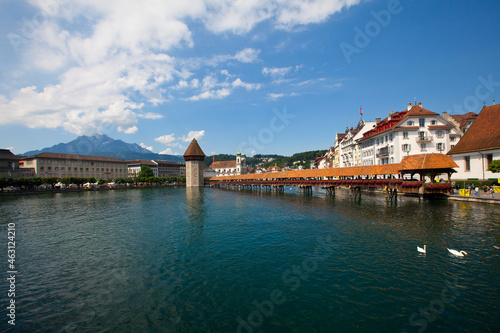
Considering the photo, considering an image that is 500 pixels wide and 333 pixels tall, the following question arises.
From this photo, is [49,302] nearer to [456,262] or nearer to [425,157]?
[456,262]

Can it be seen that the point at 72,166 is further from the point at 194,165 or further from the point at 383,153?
the point at 383,153

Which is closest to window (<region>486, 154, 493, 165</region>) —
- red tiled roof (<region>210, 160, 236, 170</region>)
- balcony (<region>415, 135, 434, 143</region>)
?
balcony (<region>415, 135, 434, 143</region>)

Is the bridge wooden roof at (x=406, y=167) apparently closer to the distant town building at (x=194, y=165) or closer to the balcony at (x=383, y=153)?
the balcony at (x=383, y=153)

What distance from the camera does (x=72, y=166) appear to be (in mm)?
87812

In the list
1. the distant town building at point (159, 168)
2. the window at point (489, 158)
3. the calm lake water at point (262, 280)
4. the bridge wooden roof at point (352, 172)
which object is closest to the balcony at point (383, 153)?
the bridge wooden roof at point (352, 172)

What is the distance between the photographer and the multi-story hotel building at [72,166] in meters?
79.7

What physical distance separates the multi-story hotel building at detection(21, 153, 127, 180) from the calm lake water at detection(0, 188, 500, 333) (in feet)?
271

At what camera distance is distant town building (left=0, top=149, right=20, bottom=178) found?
213ft

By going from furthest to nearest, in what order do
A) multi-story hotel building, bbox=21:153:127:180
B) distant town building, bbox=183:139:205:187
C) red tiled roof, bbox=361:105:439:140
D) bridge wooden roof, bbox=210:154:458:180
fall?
distant town building, bbox=183:139:205:187 < multi-story hotel building, bbox=21:153:127:180 < red tiled roof, bbox=361:105:439:140 < bridge wooden roof, bbox=210:154:458:180

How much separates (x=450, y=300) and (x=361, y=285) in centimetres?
Result: 247

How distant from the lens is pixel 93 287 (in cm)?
875

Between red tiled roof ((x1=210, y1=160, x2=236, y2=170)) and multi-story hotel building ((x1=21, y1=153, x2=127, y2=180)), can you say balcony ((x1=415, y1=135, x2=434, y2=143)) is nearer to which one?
multi-story hotel building ((x1=21, y1=153, x2=127, y2=180))

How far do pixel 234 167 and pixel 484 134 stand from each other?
129523 millimetres

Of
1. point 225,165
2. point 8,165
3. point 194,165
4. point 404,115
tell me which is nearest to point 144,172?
point 194,165
